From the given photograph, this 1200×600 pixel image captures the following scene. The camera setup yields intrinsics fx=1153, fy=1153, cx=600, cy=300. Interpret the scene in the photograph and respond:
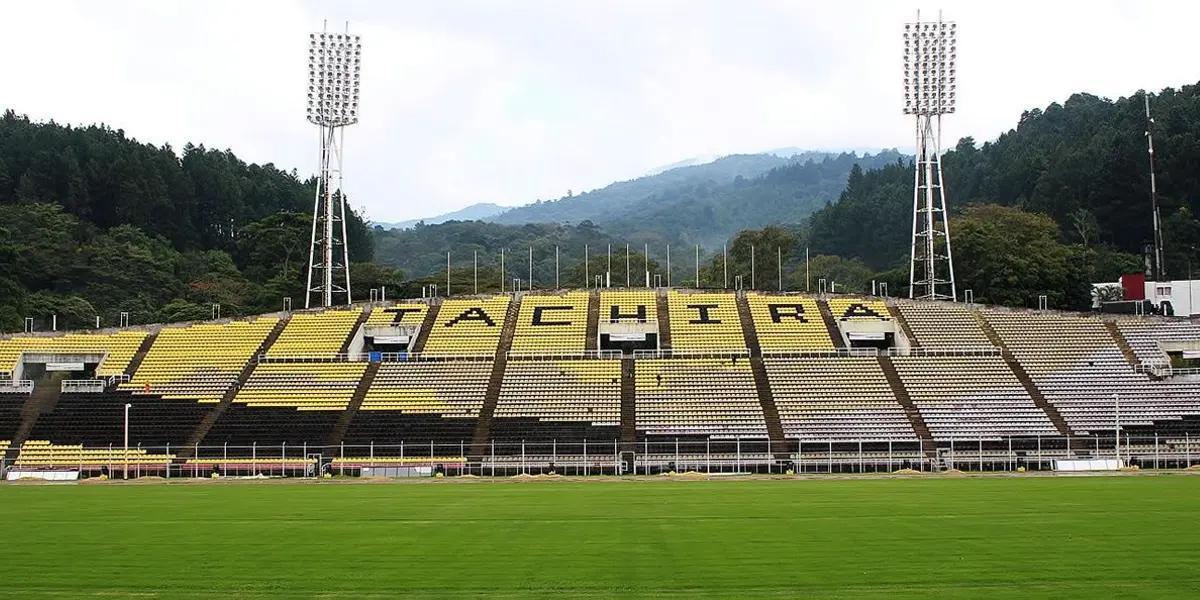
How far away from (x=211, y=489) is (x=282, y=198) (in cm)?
11001

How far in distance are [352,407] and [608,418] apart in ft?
41.6

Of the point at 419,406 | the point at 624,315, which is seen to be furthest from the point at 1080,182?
the point at 419,406

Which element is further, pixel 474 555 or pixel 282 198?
pixel 282 198

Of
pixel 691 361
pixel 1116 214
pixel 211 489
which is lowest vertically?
pixel 211 489

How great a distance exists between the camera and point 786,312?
69438 millimetres

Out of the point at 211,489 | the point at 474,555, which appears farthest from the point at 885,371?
the point at 474,555

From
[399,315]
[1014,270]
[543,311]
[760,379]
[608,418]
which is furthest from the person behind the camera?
[1014,270]

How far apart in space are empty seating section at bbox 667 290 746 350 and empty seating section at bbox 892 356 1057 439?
31.4ft

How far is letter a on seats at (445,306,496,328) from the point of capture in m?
68.8

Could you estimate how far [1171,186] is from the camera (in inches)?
4316

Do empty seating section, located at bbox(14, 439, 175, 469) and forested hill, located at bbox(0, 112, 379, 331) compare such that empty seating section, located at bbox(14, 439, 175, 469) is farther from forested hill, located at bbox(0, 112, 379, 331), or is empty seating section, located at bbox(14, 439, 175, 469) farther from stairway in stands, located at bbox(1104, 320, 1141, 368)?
stairway in stands, located at bbox(1104, 320, 1141, 368)

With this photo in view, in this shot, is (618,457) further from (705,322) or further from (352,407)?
(705,322)

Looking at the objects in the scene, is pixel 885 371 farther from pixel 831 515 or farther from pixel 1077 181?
pixel 1077 181

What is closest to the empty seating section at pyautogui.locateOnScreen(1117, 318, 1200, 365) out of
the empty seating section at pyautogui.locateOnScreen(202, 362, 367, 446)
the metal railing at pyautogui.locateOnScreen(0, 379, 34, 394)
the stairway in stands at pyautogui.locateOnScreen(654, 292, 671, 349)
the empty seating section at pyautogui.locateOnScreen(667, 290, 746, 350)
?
the empty seating section at pyautogui.locateOnScreen(667, 290, 746, 350)
